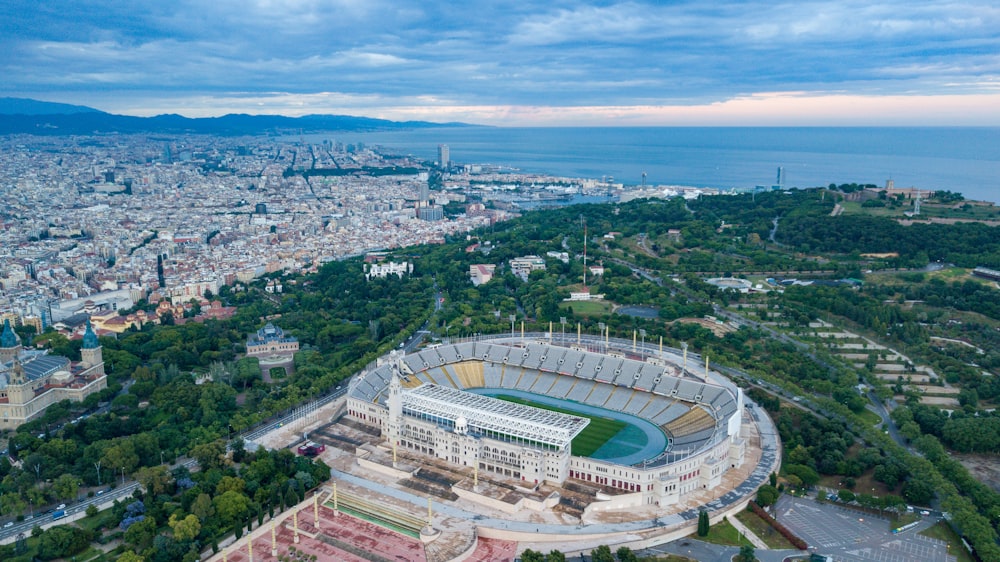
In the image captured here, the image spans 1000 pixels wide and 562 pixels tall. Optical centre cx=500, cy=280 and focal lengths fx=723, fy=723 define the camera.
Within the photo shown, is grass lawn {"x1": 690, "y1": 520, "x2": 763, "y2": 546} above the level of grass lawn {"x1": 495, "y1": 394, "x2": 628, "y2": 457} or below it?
below

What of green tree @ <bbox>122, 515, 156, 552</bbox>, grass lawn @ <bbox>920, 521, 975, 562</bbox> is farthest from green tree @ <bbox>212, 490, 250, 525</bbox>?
grass lawn @ <bbox>920, 521, 975, 562</bbox>

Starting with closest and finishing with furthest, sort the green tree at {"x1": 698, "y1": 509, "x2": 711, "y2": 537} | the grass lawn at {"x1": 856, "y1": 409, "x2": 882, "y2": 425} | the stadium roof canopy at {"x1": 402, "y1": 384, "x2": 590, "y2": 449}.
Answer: the green tree at {"x1": 698, "y1": 509, "x2": 711, "y2": 537}
the stadium roof canopy at {"x1": 402, "y1": 384, "x2": 590, "y2": 449}
the grass lawn at {"x1": 856, "y1": 409, "x2": 882, "y2": 425}

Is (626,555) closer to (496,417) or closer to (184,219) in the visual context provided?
(496,417)

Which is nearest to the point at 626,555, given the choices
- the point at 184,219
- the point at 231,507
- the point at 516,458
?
the point at 516,458

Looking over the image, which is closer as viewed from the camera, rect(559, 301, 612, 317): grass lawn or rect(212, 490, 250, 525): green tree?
rect(212, 490, 250, 525): green tree

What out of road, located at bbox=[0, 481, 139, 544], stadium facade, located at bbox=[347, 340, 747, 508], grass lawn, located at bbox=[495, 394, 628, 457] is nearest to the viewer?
road, located at bbox=[0, 481, 139, 544]

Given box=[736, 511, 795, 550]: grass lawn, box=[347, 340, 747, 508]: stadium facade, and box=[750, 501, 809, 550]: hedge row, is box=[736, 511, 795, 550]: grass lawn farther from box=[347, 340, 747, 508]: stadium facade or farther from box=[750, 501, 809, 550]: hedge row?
box=[347, 340, 747, 508]: stadium facade

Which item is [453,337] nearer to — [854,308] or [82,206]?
[854,308]

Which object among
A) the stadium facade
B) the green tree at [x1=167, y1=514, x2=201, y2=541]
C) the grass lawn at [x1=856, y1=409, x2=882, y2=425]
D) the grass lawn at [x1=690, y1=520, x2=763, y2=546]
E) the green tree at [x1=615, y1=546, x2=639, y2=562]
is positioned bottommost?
the grass lawn at [x1=690, y1=520, x2=763, y2=546]
